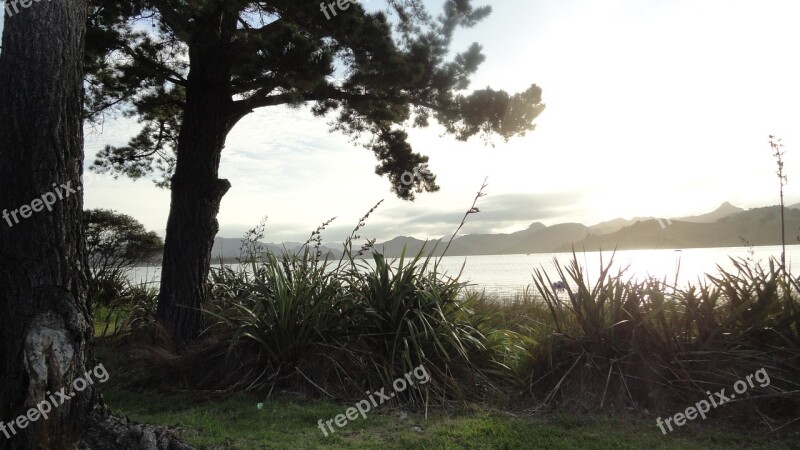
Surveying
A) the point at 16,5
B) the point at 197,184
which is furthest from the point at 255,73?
the point at 16,5

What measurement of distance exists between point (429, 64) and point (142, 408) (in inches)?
212

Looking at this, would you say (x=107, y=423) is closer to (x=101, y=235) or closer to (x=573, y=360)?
(x=573, y=360)

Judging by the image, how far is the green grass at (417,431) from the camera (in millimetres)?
3465

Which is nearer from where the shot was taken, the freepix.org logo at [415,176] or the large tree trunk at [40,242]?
the large tree trunk at [40,242]

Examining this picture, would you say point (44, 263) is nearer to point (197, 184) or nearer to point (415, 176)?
point (197, 184)

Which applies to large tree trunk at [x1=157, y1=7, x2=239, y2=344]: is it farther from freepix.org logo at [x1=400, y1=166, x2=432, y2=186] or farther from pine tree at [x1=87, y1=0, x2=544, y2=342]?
freepix.org logo at [x1=400, y1=166, x2=432, y2=186]

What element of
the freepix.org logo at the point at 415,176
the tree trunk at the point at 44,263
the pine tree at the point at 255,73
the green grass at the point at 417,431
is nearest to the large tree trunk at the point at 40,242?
the tree trunk at the point at 44,263

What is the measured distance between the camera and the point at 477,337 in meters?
5.44

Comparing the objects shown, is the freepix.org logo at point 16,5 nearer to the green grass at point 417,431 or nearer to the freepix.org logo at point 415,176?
the green grass at point 417,431

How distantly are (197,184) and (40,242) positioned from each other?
3932 mm

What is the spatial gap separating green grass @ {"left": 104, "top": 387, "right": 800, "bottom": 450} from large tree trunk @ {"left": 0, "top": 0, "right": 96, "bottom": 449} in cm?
87

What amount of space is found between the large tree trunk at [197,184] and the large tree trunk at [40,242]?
347 centimetres

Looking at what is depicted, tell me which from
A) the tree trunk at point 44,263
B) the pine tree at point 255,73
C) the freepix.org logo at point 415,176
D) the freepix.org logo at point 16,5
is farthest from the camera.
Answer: the freepix.org logo at point 415,176

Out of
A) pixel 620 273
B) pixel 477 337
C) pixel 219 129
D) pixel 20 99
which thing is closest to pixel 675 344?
pixel 620 273
